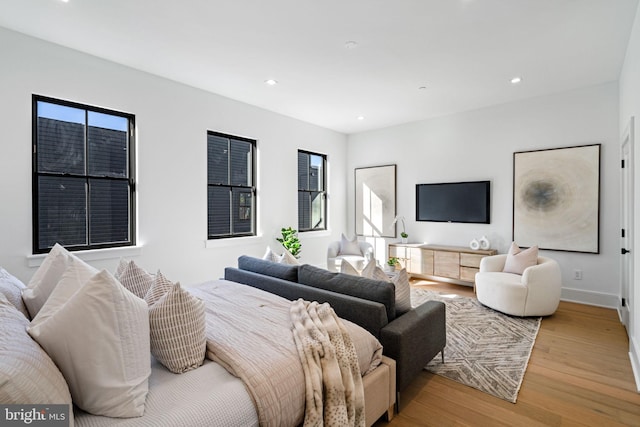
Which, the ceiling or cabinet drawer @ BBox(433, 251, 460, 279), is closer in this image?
the ceiling

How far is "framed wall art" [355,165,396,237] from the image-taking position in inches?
238

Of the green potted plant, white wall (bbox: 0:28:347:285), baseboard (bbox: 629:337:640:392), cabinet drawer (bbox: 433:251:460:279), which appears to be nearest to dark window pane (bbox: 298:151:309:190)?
white wall (bbox: 0:28:347:285)

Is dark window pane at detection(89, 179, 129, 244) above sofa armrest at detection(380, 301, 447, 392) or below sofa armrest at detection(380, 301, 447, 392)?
above

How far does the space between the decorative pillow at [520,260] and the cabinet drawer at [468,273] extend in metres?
0.58

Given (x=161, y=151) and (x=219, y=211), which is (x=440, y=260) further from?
(x=161, y=151)

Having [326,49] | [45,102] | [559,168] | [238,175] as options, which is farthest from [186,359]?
[559,168]

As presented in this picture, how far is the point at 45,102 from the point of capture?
306 cm

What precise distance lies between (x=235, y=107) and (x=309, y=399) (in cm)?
412

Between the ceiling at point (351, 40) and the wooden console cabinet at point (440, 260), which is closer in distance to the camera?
the ceiling at point (351, 40)

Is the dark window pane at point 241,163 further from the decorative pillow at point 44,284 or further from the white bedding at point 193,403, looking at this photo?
the white bedding at point 193,403

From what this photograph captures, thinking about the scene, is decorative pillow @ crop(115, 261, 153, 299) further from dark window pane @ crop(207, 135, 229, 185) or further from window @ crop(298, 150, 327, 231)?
window @ crop(298, 150, 327, 231)

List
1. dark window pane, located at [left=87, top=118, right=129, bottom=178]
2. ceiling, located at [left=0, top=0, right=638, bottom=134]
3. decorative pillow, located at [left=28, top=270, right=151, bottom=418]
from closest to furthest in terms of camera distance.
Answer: decorative pillow, located at [left=28, top=270, right=151, bottom=418] < ceiling, located at [left=0, top=0, right=638, bottom=134] < dark window pane, located at [left=87, top=118, right=129, bottom=178]

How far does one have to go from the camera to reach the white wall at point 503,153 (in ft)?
13.1

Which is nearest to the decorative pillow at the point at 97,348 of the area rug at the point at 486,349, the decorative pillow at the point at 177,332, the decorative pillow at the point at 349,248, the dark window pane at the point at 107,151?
the decorative pillow at the point at 177,332
